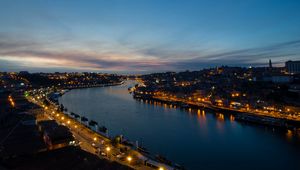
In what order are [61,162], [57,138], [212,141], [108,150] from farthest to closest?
[212,141] → [108,150] → [57,138] → [61,162]

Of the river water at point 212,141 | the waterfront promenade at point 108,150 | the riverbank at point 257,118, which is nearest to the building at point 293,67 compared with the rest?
the riverbank at point 257,118

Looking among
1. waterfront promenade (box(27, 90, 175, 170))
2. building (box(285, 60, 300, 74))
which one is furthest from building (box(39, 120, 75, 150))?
building (box(285, 60, 300, 74))

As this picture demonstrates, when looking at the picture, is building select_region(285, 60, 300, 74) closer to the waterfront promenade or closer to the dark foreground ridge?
the waterfront promenade

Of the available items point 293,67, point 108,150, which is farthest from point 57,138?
point 293,67

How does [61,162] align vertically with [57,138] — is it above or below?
below

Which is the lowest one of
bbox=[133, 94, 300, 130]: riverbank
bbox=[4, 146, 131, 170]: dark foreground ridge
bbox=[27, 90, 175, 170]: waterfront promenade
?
bbox=[133, 94, 300, 130]: riverbank

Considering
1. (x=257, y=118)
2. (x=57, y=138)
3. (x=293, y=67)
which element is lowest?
(x=257, y=118)

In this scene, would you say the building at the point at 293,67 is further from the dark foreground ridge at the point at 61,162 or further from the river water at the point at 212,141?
the dark foreground ridge at the point at 61,162

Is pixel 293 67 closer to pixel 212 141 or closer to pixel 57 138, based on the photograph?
pixel 212 141

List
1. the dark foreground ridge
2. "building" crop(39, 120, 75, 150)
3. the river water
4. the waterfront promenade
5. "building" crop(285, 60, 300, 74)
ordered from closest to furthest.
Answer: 1. the dark foreground ridge
2. the waterfront promenade
3. "building" crop(39, 120, 75, 150)
4. the river water
5. "building" crop(285, 60, 300, 74)

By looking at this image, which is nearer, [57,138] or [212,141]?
[57,138]

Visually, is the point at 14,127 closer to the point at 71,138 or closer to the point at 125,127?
the point at 71,138

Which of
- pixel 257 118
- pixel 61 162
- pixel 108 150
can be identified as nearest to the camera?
pixel 61 162
